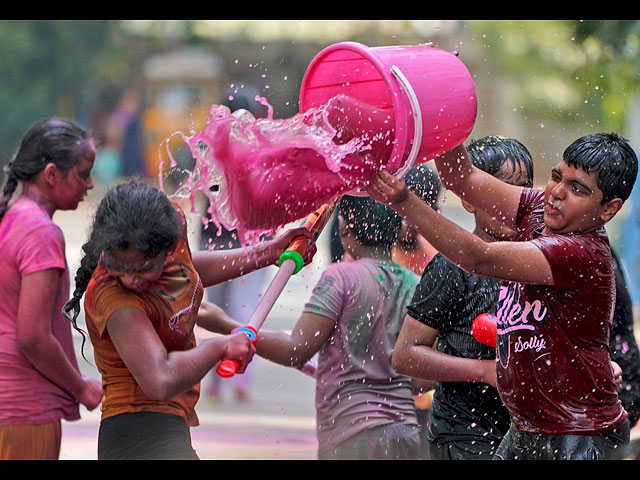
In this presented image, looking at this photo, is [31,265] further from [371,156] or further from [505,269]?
[505,269]

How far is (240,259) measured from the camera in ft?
10.9

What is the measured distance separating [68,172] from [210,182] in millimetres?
1054

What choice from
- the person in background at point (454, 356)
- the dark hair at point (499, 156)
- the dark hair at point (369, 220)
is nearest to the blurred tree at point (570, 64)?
the dark hair at point (499, 156)

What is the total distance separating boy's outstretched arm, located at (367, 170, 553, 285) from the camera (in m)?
2.70

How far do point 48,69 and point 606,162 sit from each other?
41.4ft

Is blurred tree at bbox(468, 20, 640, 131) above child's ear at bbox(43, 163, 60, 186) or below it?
below

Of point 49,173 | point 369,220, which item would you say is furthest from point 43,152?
point 369,220

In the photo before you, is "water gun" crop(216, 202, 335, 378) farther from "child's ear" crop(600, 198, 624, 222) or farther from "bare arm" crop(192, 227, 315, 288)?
"child's ear" crop(600, 198, 624, 222)

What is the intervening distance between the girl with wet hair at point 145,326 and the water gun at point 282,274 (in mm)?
48

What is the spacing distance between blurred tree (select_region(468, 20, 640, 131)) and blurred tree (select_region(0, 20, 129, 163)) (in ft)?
19.1

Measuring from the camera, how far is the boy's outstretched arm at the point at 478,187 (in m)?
3.17

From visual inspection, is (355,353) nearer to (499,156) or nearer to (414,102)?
(499,156)

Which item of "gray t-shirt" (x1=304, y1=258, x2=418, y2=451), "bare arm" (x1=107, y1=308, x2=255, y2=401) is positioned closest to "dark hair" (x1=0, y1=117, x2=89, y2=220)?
"gray t-shirt" (x1=304, y1=258, x2=418, y2=451)

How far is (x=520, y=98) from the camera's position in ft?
53.1
